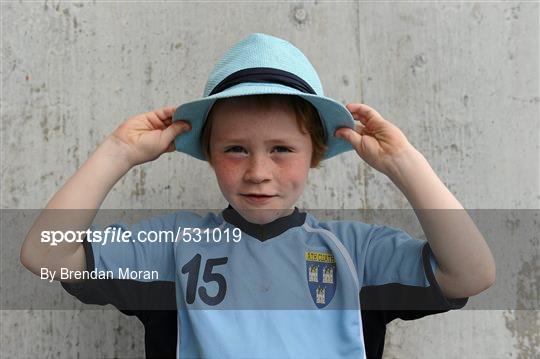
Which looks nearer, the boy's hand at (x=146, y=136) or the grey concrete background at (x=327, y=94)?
the boy's hand at (x=146, y=136)

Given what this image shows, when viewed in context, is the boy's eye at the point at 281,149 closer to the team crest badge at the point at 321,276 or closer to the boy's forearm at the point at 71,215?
the team crest badge at the point at 321,276

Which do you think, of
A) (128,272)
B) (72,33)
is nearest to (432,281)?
(128,272)

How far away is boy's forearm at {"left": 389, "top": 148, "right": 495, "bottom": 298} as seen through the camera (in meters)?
1.43

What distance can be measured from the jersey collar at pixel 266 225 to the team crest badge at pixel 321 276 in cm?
8

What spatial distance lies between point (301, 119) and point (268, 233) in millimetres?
288

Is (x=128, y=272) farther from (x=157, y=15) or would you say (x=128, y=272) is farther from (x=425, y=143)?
(x=425, y=143)

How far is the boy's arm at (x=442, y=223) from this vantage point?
4.68 ft

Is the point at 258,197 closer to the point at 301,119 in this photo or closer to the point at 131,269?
the point at 301,119

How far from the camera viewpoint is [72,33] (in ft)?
6.76

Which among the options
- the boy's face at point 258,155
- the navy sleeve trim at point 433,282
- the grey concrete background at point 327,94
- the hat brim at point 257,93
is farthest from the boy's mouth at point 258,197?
the grey concrete background at point 327,94

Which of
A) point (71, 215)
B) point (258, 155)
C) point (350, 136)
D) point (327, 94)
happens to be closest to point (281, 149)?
point (258, 155)

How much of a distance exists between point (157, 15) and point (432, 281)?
1.18 m

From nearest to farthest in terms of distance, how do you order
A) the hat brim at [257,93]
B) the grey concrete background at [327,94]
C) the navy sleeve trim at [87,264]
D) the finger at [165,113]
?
the hat brim at [257,93] < the navy sleeve trim at [87,264] < the finger at [165,113] < the grey concrete background at [327,94]

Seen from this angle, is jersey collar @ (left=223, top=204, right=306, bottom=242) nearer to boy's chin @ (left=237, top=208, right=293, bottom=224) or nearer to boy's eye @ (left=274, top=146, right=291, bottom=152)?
boy's chin @ (left=237, top=208, right=293, bottom=224)
